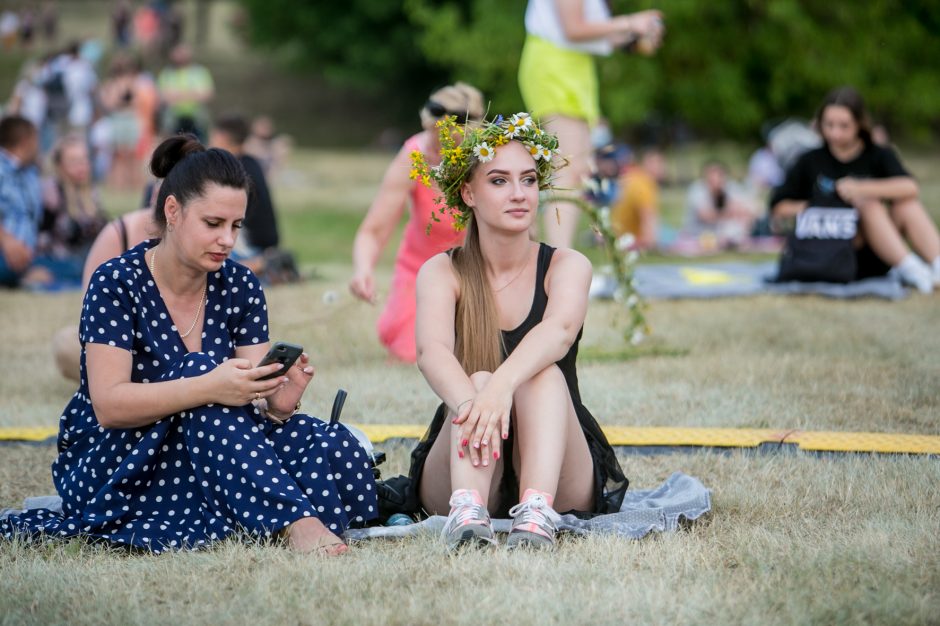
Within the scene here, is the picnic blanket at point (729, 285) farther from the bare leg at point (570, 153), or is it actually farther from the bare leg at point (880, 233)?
the bare leg at point (570, 153)

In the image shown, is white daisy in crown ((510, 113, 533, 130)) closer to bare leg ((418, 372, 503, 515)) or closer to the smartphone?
bare leg ((418, 372, 503, 515))

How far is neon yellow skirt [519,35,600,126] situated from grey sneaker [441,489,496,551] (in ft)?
13.1

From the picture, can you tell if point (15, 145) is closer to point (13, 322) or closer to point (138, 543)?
point (13, 322)

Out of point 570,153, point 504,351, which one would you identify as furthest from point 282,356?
point 570,153

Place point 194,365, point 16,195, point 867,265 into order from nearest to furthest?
point 194,365
point 867,265
point 16,195

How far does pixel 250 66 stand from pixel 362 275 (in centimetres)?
3381

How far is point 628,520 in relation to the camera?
372 cm

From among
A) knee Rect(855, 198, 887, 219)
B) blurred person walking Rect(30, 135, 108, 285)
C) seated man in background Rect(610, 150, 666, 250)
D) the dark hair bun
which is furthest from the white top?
seated man in background Rect(610, 150, 666, 250)

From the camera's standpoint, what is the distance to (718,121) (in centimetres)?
1948

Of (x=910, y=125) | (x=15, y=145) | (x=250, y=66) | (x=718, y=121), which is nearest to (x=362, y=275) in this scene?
(x=15, y=145)

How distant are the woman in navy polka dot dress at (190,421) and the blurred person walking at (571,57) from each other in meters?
3.49

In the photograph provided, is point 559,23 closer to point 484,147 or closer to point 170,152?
point 484,147

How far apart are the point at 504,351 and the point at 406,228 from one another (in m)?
2.47

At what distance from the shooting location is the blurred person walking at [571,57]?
702 cm
